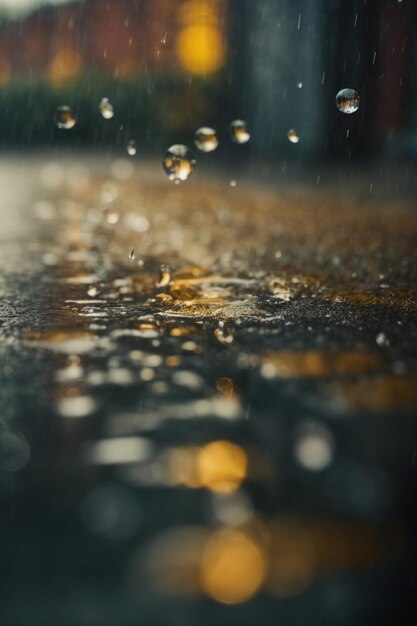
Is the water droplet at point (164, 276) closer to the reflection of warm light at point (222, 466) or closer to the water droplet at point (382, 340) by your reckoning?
the water droplet at point (382, 340)

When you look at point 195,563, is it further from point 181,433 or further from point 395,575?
point 181,433

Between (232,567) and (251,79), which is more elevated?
(232,567)

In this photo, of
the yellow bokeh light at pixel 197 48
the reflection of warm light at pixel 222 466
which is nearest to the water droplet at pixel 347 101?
the reflection of warm light at pixel 222 466

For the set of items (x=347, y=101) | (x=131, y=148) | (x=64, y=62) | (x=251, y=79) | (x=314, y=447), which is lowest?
(x=131, y=148)

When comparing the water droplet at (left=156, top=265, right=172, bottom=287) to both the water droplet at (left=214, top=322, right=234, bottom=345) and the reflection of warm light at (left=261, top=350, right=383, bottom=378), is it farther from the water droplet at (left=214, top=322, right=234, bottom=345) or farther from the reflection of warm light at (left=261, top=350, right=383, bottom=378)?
the reflection of warm light at (left=261, top=350, right=383, bottom=378)

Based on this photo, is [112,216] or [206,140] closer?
[112,216]

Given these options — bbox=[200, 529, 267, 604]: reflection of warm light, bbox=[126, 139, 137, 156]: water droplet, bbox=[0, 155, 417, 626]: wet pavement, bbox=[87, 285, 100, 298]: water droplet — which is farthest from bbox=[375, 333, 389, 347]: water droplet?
bbox=[126, 139, 137, 156]: water droplet

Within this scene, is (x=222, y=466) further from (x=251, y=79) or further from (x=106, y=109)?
(x=251, y=79)

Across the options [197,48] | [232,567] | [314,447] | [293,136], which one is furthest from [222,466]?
[197,48]
